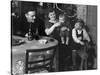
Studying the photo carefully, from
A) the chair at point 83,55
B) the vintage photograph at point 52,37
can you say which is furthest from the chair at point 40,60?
the chair at point 83,55

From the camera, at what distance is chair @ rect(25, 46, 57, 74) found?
2102 mm

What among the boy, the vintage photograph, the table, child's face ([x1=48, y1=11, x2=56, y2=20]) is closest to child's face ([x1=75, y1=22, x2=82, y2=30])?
the vintage photograph

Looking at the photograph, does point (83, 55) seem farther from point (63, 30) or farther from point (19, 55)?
point (19, 55)

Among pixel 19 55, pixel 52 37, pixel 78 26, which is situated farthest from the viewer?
pixel 78 26

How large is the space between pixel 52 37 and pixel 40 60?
316 millimetres

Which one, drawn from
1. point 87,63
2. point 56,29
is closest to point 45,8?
point 56,29

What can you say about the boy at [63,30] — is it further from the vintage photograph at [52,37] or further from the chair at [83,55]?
the chair at [83,55]

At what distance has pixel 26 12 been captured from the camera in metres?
2.11

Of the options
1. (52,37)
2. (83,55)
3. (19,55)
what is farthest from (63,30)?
(19,55)

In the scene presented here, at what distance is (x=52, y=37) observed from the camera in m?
2.19

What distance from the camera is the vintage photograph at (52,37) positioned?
207 cm

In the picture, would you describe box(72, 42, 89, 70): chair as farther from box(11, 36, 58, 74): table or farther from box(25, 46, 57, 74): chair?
box(11, 36, 58, 74): table

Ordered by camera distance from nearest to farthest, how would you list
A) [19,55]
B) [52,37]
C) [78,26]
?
[19,55], [52,37], [78,26]

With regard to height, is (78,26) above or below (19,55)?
above
